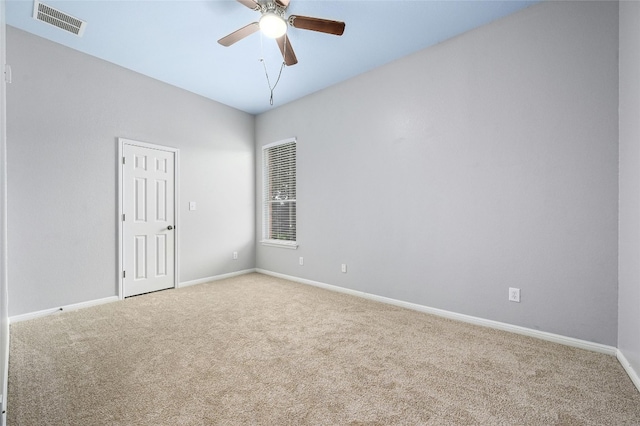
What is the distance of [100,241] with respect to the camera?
3.40 m

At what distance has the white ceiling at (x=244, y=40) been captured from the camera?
250cm

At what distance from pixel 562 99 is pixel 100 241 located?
505cm

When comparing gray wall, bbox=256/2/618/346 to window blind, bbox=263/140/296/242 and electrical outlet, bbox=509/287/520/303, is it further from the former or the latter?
window blind, bbox=263/140/296/242

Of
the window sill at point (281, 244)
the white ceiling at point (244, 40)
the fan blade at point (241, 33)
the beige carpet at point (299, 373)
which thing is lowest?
the beige carpet at point (299, 373)

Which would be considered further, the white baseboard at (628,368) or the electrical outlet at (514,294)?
the electrical outlet at (514,294)

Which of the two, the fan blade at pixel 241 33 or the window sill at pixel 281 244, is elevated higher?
the fan blade at pixel 241 33

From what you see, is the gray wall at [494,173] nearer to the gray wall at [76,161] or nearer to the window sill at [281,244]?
the window sill at [281,244]

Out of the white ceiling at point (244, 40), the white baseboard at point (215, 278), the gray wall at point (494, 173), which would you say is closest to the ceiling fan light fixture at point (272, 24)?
the white ceiling at point (244, 40)

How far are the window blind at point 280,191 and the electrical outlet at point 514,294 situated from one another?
3.04m

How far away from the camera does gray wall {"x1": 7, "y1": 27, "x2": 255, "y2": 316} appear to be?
9.37 ft

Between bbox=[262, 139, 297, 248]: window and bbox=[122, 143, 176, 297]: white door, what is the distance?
5.13ft

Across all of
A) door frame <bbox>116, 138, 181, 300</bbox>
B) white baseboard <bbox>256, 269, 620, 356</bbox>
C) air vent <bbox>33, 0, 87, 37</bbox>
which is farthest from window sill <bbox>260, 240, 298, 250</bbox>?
air vent <bbox>33, 0, 87, 37</bbox>

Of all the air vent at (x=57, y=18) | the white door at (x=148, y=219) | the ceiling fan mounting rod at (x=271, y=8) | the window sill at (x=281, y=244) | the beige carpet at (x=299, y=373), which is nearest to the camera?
the beige carpet at (x=299, y=373)

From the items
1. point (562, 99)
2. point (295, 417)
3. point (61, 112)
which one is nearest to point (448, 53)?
point (562, 99)
